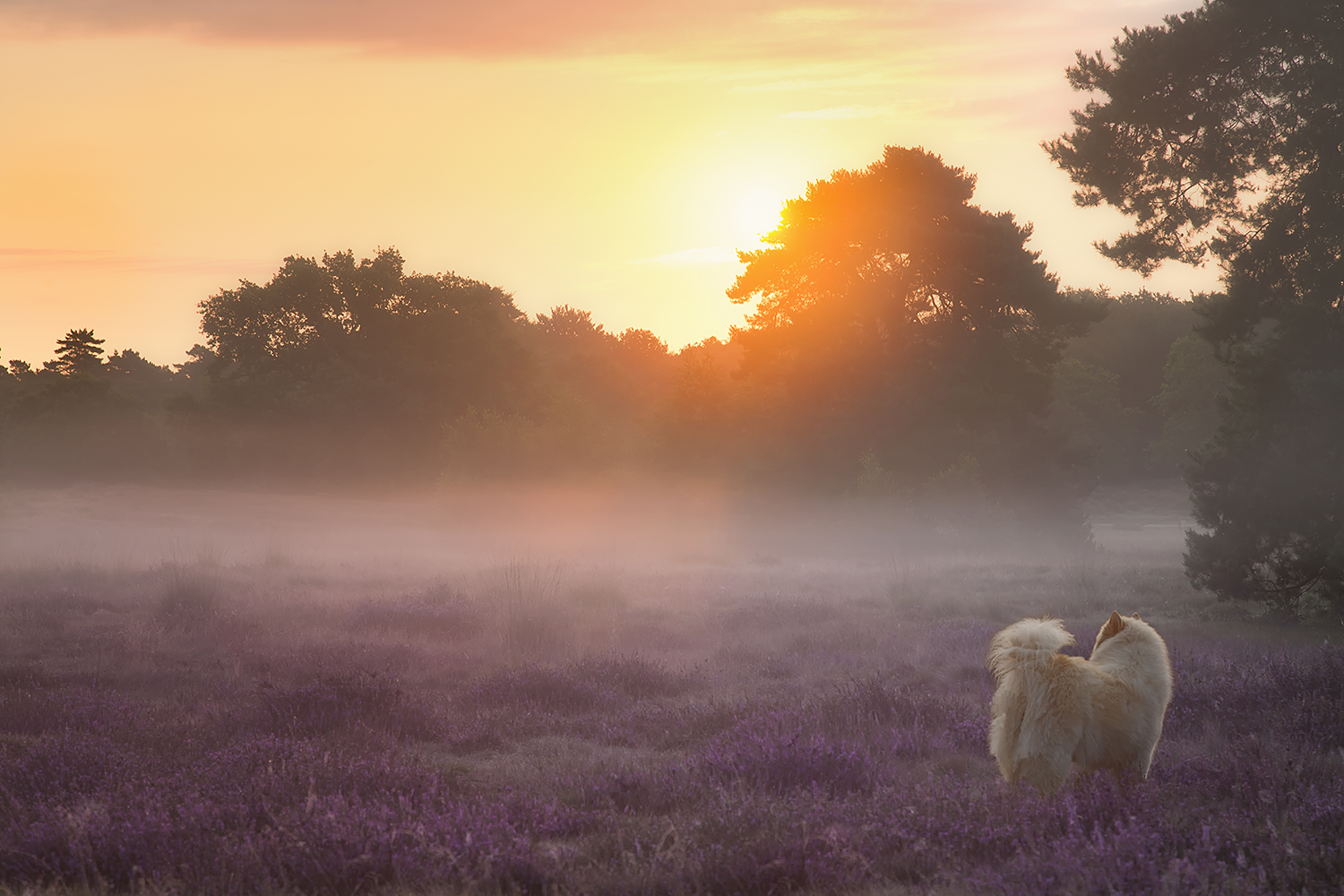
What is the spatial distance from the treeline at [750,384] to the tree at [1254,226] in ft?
51.3

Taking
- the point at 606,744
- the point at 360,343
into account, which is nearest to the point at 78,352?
the point at 360,343

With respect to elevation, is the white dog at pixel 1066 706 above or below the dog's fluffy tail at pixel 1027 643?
below

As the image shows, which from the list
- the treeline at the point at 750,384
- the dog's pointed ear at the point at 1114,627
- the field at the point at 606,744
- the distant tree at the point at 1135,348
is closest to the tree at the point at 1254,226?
the field at the point at 606,744

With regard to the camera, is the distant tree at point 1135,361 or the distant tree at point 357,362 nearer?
the distant tree at point 357,362

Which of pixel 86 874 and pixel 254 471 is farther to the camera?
pixel 254 471

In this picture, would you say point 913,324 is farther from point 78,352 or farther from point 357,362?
point 78,352

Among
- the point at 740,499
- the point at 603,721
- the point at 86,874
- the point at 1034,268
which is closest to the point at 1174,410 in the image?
the point at 1034,268

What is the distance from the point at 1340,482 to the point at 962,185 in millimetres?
21779

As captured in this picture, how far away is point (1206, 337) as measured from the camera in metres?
12.8

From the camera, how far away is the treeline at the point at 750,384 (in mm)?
29969

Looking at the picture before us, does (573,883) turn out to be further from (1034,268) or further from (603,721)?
(1034,268)

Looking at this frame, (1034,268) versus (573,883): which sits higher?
(1034,268)

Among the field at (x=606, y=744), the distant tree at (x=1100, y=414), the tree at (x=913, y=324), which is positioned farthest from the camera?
the distant tree at (x=1100, y=414)

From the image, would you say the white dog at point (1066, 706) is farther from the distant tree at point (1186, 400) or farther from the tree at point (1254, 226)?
the distant tree at point (1186, 400)
